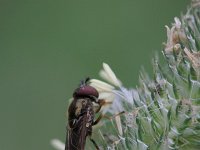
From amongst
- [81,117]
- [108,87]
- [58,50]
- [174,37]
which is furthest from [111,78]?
[58,50]

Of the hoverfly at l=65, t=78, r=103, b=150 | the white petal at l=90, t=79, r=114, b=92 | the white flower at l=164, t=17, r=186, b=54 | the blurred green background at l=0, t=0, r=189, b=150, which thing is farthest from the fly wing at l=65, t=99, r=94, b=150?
the blurred green background at l=0, t=0, r=189, b=150

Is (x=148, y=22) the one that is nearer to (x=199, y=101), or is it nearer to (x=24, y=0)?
(x=24, y=0)

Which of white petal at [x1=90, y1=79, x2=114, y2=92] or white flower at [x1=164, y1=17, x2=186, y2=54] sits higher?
white petal at [x1=90, y1=79, x2=114, y2=92]

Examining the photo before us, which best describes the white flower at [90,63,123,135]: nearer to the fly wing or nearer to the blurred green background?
the fly wing

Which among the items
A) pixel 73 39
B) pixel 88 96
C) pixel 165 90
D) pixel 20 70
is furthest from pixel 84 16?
pixel 165 90

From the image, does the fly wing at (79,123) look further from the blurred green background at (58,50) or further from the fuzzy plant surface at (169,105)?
the blurred green background at (58,50)

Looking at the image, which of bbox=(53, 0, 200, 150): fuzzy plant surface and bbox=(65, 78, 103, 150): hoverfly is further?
bbox=(65, 78, 103, 150): hoverfly
